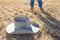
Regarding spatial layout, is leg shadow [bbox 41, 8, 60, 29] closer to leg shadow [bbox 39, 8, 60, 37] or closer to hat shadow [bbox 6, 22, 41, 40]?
leg shadow [bbox 39, 8, 60, 37]

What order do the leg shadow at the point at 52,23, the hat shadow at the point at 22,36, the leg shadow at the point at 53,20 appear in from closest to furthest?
the hat shadow at the point at 22,36, the leg shadow at the point at 52,23, the leg shadow at the point at 53,20

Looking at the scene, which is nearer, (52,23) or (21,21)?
(21,21)

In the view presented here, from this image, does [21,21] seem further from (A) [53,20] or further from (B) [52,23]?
(A) [53,20]

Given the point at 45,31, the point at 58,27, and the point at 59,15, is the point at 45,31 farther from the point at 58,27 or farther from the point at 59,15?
the point at 59,15

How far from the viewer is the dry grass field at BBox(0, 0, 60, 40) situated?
3.63 meters

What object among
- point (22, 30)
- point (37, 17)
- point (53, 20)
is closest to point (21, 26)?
point (22, 30)

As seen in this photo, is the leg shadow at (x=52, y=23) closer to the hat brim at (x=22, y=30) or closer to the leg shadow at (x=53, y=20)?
the leg shadow at (x=53, y=20)

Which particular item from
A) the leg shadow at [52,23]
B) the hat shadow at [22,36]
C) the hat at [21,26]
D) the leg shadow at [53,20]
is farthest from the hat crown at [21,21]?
the leg shadow at [53,20]

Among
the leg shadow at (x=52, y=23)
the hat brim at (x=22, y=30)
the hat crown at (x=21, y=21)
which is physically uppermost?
the hat crown at (x=21, y=21)

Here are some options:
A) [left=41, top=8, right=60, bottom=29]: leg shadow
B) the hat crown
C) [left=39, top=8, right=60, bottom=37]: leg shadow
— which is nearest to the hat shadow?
the hat crown

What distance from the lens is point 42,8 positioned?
15.2ft

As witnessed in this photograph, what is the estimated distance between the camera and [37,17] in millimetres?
4285

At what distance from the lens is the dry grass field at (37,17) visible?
11.9 ft

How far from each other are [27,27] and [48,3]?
1.56 metres
